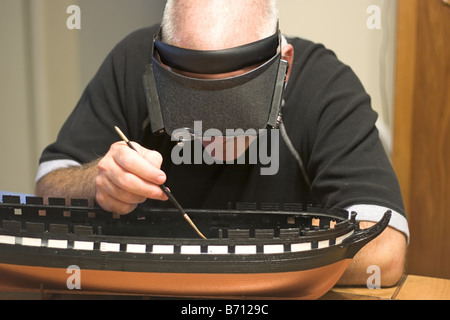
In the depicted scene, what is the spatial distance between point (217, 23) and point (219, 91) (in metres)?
0.11

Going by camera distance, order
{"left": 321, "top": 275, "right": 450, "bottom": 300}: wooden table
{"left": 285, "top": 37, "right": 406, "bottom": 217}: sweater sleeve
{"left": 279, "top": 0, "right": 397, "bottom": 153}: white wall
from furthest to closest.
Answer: {"left": 279, "top": 0, "right": 397, "bottom": 153}: white wall < {"left": 285, "top": 37, "right": 406, "bottom": 217}: sweater sleeve < {"left": 321, "top": 275, "right": 450, "bottom": 300}: wooden table

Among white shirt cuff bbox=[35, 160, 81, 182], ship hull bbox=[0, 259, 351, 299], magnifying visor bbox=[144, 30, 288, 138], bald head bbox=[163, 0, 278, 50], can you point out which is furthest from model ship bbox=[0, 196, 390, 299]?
white shirt cuff bbox=[35, 160, 81, 182]

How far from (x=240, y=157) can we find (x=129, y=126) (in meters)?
0.23

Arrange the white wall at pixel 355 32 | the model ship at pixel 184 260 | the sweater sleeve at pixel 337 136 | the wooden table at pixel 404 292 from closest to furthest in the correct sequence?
the model ship at pixel 184 260, the wooden table at pixel 404 292, the sweater sleeve at pixel 337 136, the white wall at pixel 355 32

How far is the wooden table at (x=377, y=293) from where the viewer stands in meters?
0.51

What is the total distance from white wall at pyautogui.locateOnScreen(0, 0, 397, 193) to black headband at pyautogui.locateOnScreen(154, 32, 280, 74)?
70 centimetres

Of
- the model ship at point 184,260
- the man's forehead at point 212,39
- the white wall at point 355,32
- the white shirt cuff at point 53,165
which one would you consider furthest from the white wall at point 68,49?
the model ship at point 184,260

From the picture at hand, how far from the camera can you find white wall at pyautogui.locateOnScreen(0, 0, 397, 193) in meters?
1.27

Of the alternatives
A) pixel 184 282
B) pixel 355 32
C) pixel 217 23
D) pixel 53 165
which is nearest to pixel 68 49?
pixel 53 165

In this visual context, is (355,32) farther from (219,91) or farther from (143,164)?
(143,164)

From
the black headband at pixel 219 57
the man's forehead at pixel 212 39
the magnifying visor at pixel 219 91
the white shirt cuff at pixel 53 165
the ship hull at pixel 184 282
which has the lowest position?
the ship hull at pixel 184 282

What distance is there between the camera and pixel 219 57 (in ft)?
1.94

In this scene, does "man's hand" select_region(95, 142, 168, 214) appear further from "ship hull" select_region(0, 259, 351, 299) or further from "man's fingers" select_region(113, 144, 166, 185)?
"ship hull" select_region(0, 259, 351, 299)

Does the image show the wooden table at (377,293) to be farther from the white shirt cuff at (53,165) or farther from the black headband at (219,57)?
the white shirt cuff at (53,165)
